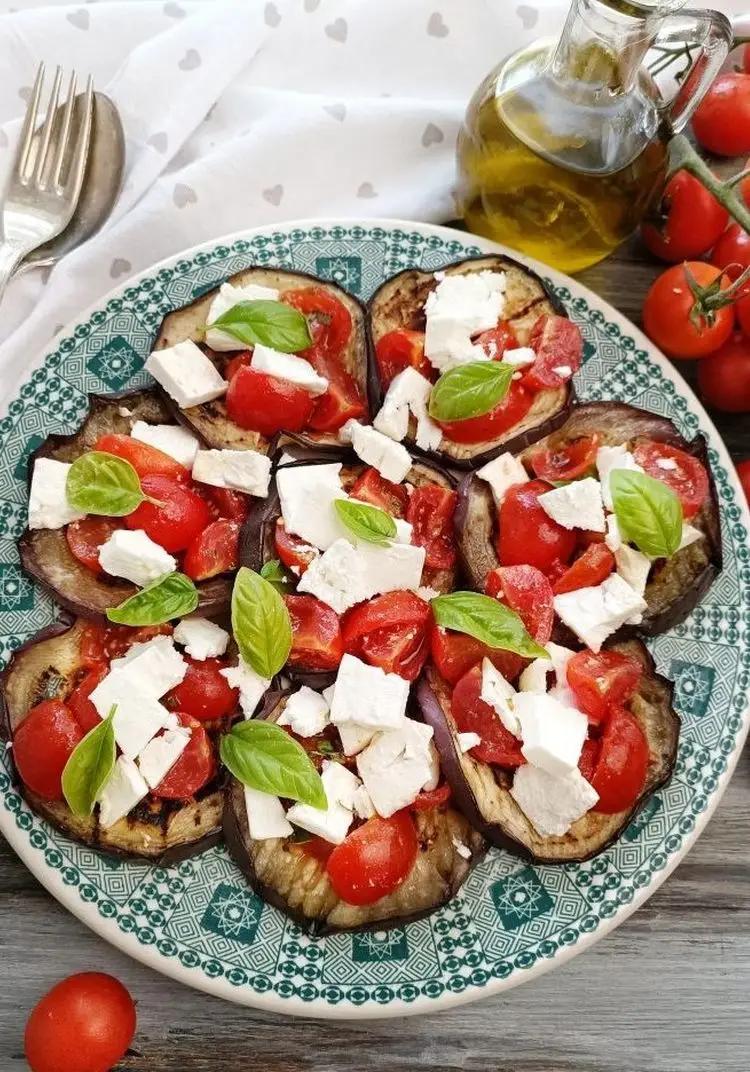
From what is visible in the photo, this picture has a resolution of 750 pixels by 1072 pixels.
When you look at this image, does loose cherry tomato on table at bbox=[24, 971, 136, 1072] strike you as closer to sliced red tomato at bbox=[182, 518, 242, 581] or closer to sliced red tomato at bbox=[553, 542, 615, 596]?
sliced red tomato at bbox=[182, 518, 242, 581]

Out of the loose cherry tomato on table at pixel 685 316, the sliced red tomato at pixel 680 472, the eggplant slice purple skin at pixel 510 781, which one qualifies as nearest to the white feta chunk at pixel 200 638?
the eggplant slice purple skin at pixel 510 781

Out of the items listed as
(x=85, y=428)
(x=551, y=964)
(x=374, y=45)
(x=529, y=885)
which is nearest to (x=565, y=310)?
(x=374, y=45)

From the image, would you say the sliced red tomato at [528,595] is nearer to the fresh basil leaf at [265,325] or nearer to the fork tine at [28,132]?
the fresh basil leaf at [265,325]

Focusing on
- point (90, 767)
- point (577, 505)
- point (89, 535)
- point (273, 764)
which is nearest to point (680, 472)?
point (577, 505)

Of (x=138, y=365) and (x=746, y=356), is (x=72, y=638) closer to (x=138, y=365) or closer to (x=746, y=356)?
(x=138, y=365)

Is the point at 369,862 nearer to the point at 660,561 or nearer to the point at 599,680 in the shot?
the point at 599,680

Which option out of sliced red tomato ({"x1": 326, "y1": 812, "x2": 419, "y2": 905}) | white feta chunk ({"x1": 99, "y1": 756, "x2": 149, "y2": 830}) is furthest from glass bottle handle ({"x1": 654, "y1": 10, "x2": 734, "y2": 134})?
white feta chunk ({"x1": 99, "y1": 756, "x2": 149, "y2": 830})
